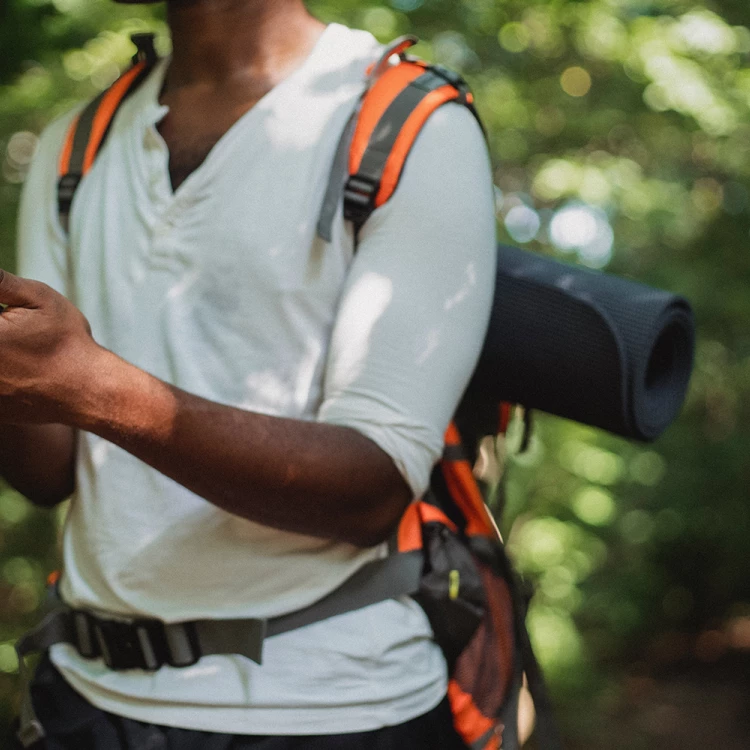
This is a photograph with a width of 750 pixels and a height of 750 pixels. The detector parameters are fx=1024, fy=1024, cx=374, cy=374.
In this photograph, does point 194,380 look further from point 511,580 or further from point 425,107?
point 511,580

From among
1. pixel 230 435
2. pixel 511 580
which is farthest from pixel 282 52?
pixel 511 580

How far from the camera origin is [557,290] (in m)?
1.86

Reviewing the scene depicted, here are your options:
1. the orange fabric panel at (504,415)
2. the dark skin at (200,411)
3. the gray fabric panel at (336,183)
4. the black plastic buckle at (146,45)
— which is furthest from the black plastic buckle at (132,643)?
the black plastic buckle at (146,45)

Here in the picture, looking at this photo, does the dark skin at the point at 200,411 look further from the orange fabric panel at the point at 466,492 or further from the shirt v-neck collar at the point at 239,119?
the orange fabric panel at the point at 466,492

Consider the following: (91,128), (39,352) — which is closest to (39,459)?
(39,352)

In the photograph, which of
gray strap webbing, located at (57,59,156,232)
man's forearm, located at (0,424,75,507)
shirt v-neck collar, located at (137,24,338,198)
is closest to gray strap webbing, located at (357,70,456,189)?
shirt v-neck collar, located at (137,24,338,198)

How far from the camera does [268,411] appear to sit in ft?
5.51

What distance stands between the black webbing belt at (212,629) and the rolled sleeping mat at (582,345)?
15.2 inches

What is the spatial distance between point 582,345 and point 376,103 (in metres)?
0.55

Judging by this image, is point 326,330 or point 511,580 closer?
point 326,330

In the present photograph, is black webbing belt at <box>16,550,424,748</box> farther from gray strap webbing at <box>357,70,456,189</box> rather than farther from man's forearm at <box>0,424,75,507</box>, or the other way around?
gray strap webbing at <box>357,70,456,189</box>

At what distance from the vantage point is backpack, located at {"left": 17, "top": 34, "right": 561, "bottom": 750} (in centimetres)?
163

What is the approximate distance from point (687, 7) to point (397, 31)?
1418mm

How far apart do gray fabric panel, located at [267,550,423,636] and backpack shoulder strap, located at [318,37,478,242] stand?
1.79ft
